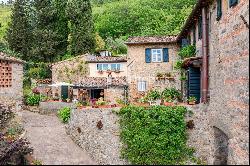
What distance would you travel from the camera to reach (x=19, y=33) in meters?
46.3

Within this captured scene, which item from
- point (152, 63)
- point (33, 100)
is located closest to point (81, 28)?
point (33, 100)

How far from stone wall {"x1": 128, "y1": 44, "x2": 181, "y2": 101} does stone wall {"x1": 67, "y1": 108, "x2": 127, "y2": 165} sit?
9283mm

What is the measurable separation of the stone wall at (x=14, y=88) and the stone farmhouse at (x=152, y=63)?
8.00 meters

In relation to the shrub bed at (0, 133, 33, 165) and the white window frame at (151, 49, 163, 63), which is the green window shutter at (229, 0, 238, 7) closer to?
the shrub bed at (0, 133, 33, 165)

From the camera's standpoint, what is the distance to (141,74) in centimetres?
2891

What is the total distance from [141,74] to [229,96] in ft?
51.8

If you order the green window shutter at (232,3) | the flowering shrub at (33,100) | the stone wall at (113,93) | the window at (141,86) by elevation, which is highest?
the green window shutter at (232,3)

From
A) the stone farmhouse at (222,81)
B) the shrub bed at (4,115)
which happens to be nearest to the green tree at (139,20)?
the shrub bed at (4,115)

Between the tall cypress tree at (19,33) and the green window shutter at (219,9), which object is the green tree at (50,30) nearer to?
the tall cypress tree at (19,33)

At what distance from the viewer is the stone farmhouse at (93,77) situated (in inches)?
1278

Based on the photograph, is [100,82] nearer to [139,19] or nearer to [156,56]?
[156,56]

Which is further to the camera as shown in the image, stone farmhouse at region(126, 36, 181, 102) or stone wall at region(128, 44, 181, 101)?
stone wall at region(128, 44, 181, 101)

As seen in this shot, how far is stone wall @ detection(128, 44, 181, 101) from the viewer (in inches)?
1115

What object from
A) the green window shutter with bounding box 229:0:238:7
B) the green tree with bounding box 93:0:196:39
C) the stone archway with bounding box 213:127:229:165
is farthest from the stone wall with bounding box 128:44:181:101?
the green tree with bounding box 93:0:196:39
